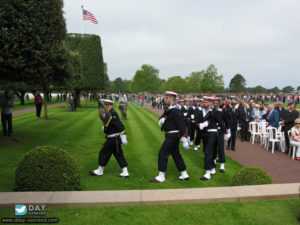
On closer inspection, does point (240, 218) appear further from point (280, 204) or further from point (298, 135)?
point (298, 135)

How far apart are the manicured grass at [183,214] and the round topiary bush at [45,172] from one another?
658 mm

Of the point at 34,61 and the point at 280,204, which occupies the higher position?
the point at 34,61

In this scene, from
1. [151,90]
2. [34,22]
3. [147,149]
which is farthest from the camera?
[151,90]

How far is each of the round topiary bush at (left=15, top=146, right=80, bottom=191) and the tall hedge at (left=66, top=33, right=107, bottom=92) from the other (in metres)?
30.5

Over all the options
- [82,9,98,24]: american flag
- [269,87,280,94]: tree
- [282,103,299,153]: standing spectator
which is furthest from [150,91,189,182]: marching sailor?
[269,87,280,94]: tree

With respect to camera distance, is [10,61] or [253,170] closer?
[253,170]

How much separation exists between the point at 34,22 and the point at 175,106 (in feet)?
21.5

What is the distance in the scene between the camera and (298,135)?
33.1 ft

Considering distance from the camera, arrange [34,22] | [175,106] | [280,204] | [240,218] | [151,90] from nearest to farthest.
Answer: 1. [240,218]
2. [280,204]
3. [175,106]
4. [34,22]
5. [151,90]

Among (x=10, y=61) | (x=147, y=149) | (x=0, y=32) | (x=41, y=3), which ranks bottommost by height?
(x=147, y=149)

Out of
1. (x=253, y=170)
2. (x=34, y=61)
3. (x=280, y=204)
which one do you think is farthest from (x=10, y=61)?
(x=280, y=204)

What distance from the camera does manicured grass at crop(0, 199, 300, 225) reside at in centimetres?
439

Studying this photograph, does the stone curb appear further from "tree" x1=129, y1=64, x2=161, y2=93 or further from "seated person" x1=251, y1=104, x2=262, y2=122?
"tree" x1=129, y1=64, x2=161, y2=93

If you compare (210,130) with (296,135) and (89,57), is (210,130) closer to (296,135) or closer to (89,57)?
(296,135)
